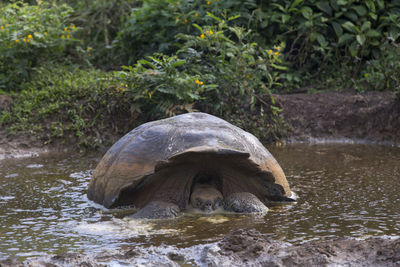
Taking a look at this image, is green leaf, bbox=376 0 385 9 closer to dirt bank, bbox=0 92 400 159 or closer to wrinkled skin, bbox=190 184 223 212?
dirt bank, bbox=0 92 400 159

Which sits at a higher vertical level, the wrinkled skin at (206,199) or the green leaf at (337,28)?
the green leaf at (337,28)

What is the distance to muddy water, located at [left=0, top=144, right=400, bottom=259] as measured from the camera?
351 centimetres

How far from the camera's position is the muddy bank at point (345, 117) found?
7.25 m

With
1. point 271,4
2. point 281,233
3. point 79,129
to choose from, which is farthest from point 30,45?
point 281,233

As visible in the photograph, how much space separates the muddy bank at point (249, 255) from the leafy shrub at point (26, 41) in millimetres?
5553

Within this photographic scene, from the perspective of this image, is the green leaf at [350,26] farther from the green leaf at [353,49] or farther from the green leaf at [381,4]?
the green leaf at [381,4]

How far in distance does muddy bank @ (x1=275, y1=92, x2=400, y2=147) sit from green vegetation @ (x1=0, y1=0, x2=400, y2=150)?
25 cm

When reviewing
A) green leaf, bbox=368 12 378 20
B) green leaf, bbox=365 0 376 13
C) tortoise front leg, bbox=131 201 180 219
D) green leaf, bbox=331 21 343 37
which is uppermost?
green leaf, bbox=365 0 376 13

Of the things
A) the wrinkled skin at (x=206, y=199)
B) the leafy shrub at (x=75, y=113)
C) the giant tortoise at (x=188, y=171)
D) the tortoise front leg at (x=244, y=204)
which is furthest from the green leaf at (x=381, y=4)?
the wrinkled skin at (x=206, y=199)

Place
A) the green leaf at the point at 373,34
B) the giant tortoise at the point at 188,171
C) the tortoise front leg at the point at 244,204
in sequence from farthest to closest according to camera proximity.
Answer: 1. the green leaf at the point at 373,34
2. the tortoise front leg at the point at 244,204
3. the giant tortoise at the point at 188,171

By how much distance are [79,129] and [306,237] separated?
175 inches

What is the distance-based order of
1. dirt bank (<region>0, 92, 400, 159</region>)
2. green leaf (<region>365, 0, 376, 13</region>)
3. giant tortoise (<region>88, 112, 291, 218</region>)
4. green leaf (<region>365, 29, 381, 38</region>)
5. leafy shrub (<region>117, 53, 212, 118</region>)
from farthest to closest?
green leaf (<region>365, 0, 376, 13</region>) → green leaf (<region>365, 29, 381, 38</region>) → dirt bank (<region>0, 92, 400, 159</region>) → leafy shrub (<region>117, 53, 212, 118</region>) → giant tortoise (<region>88, 112, 291, 218</region>)

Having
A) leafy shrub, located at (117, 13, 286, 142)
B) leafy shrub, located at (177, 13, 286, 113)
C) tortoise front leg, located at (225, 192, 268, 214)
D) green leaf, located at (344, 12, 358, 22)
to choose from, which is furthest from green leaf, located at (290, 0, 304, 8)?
tortoise front leg, located at (225, 192, 268, 214)

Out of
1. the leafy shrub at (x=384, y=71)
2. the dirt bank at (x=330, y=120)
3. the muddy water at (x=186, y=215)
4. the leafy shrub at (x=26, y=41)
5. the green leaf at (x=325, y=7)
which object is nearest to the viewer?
the muddy water at (x=186, y=215)
